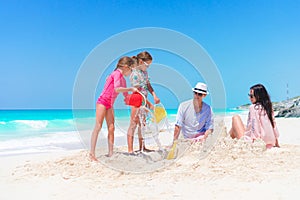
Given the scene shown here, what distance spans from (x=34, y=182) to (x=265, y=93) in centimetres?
329

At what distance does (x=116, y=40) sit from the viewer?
15.6ft

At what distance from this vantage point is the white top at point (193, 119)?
4.29 m

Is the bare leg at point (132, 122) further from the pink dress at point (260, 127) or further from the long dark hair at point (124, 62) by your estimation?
the pink dress at point (260, 127)

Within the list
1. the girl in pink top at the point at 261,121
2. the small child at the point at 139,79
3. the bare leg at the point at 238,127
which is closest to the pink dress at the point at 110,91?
the small child at the point at 139,79

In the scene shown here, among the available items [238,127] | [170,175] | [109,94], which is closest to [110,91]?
[109,94]

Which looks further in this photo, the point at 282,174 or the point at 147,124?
the point at 147,124

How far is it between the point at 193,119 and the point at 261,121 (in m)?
1.00

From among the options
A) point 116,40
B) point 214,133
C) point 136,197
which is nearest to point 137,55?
point 116,40

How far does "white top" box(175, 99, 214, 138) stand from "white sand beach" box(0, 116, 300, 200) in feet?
0.89

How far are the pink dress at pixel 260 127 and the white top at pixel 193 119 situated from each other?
2.00ft

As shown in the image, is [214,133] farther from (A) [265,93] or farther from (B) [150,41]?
(B) [150,41]

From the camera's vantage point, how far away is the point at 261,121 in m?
4.40

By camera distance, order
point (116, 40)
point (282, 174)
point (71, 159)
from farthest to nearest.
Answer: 1. point (116, 40)
2. point (71, 159)
3. point (282, 174)

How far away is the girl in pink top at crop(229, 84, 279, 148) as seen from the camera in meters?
4.36
